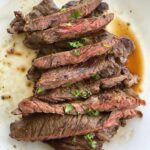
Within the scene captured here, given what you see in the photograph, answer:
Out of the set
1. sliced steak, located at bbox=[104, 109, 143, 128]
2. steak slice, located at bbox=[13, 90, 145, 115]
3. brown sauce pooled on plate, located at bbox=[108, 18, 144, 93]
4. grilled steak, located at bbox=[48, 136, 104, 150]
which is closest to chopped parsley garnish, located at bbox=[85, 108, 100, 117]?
steak slice, located at bbox=[13, 90, 145, 115]

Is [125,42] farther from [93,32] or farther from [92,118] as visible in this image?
[92,118]

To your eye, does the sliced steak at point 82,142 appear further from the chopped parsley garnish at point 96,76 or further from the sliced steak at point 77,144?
the chopped parsley garnish at point 96,76

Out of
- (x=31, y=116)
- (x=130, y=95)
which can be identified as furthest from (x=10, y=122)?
(x=130, y=95)

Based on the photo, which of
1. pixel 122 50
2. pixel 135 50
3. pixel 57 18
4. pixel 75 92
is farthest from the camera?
pixel 135 50

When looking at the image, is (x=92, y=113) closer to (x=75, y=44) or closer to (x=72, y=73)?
(x=72, y=73)

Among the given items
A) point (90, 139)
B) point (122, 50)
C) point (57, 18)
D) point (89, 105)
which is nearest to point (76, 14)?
point (57, 18)

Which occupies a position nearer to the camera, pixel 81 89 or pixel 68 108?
pixel 68 108

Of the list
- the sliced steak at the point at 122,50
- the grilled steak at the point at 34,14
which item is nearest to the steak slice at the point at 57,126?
the sliced steak at the point at 122,50
